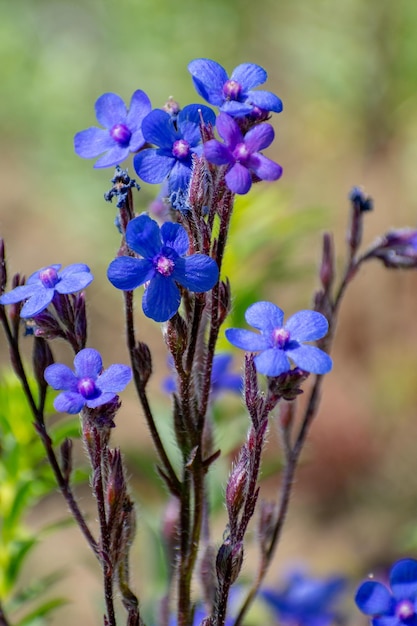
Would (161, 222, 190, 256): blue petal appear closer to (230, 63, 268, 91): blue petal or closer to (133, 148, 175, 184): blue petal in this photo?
(133, 148, 175, 184): blue petal

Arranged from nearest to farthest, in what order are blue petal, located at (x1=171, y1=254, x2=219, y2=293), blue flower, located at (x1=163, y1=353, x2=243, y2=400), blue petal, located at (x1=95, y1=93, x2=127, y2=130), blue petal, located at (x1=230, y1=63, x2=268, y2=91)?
1. blue petal, located at (x1=171, y1=254, x2=219, y2=293)
2. blue petal, located at (x1=230, y1=63, x2=268, y2=91)
3. blue petal, located at (x1=95, y1=93, x2=127, y2=130)
4. blue flower, located at (x1=163, y1=353, x2=243, y2=400)

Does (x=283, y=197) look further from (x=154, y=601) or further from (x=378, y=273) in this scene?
(x=378, y=273)

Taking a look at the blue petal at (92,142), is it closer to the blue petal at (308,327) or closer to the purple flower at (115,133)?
the purple flower at (115,133)

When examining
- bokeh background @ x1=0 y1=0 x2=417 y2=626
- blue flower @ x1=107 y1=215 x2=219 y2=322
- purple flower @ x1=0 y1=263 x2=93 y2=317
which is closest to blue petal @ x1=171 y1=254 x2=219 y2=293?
blue flower @ x1=107 y1=215 x2=219 y2=322

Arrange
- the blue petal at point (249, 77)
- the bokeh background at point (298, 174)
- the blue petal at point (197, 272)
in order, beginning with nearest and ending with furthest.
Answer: the blue petal at point (197, 272) → the blue petal at point (249, 77) → the bokeh background at point (298, 174)

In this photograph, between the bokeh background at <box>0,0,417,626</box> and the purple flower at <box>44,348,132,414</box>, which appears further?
the bokeh background at <box>0,0,417,626</box>

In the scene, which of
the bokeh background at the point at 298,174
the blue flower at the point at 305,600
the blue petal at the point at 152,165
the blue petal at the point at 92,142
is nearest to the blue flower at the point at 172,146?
the blue petal at the point at 152,165

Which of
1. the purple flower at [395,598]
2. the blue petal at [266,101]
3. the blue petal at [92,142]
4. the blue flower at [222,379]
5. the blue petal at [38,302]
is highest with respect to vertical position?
the blue petal at [266,101]
